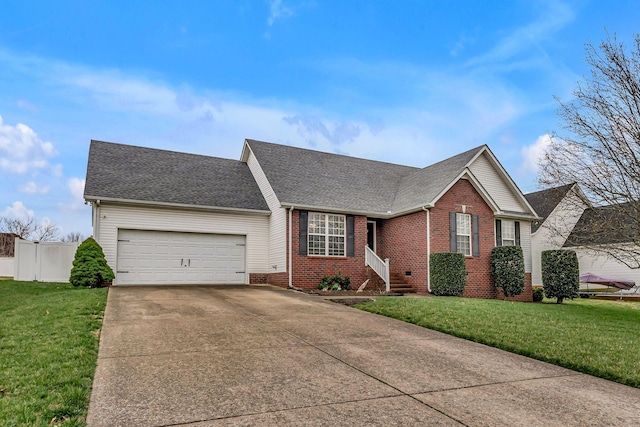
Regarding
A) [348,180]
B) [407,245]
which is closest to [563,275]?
Result: [407,245]

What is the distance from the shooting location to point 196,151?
21.4 metres

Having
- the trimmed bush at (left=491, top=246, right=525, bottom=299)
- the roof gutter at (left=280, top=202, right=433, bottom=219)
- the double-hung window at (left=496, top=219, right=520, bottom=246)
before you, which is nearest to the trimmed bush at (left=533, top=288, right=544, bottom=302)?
the trimmed bush at (left=491, top=246, right=525, bottom=299)

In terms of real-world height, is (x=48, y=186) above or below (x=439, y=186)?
above

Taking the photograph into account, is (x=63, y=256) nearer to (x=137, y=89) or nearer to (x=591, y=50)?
(x=137, y=89)

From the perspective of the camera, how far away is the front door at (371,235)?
63.9 ft

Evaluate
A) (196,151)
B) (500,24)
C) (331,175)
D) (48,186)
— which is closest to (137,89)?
(196,151)

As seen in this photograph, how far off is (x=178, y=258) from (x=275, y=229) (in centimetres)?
379

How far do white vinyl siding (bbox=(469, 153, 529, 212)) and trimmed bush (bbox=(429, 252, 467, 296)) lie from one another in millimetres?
5126

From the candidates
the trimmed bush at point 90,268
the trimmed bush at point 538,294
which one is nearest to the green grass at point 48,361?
the trimmed bush at point 90,268

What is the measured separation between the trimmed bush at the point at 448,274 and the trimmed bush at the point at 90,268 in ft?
36.7

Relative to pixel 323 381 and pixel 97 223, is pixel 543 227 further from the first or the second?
pixel 323 381

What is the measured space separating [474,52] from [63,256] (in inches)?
664

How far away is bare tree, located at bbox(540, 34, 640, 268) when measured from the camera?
38.0 ft

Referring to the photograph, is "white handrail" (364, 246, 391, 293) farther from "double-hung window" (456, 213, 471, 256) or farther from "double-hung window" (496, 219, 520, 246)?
"double-hung window" (496, 219, 520, 246)
